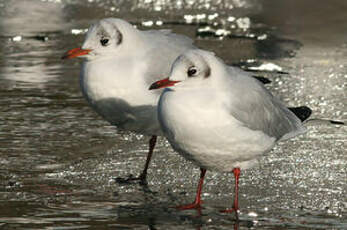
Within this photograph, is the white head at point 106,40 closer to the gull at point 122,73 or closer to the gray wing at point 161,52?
the gull at point 122,73

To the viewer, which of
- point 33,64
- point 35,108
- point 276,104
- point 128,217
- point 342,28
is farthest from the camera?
point 342,28

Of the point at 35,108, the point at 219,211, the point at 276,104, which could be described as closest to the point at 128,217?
the point at 219,211

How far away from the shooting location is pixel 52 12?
1470 cm

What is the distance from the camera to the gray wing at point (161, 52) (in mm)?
7457

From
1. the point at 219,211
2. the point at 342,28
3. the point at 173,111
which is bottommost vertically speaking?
the point at 342,28

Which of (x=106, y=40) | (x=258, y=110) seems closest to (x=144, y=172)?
(x=258, y=110)

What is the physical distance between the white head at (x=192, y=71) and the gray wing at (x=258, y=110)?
22 centimetres

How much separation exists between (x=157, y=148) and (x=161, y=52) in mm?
877

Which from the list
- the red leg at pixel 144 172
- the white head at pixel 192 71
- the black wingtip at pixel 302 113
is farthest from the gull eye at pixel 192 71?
the black wingtip at pixel 302 113

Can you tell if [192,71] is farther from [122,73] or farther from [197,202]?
[122,73]

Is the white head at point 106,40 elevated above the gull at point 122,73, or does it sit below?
above

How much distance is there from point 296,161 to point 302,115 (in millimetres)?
380

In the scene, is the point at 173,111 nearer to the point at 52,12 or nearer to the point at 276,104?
the point at 276,104

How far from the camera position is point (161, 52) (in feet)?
25.2
